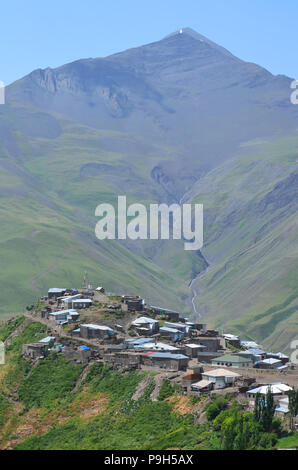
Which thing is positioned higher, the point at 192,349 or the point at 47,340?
the point at 47,340

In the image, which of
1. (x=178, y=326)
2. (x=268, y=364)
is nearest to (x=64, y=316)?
(x=178, y=326)

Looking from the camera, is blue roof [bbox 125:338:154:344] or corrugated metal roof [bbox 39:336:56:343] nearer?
blue roof [bbox 125:338:154:344]

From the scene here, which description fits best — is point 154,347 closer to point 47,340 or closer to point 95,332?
point 95,332

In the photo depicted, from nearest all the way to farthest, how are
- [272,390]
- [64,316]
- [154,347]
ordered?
[272,390], [154,347], [64,316]

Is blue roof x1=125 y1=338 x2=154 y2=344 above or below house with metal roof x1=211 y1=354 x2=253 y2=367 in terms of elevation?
above

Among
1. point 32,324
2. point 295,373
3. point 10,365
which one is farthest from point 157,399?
point 32,324

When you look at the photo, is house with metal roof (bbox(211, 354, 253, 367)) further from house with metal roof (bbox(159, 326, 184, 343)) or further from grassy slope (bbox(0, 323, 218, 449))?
house with metal roof (bbox(159, 326, 184, 343))

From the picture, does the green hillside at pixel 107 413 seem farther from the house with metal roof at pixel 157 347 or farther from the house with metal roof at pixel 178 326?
the house with metal roof at pixel 178 326

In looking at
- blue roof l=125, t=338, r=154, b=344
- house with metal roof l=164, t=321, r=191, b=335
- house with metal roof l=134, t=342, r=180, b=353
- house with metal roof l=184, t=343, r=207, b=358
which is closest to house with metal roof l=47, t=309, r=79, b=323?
blue roof l=125, t=338, r=154, b=344
